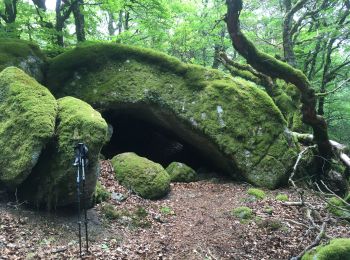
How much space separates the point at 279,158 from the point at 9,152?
740 centimetres

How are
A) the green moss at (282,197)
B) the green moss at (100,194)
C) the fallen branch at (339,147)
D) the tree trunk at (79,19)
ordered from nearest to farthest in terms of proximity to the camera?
1. the green moss at (100,194)
2. the green moss at (282,197)
3. the fallen branch at (339,147)
4. the tree trunk at (79,19)

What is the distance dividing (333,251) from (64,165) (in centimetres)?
505

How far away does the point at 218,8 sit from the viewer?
16875 millimetres

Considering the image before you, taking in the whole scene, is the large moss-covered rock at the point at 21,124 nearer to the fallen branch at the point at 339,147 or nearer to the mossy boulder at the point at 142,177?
the mossy boulder at the point at 142,177

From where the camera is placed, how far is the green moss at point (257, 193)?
29.6 feet

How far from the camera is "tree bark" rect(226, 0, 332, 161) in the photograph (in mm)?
8680

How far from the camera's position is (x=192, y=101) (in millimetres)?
10664

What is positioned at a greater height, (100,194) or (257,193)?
(100,194)

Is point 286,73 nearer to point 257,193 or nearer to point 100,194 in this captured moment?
point 257,193

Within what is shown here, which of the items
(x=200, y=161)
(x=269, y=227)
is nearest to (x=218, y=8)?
(x=200, y=161)

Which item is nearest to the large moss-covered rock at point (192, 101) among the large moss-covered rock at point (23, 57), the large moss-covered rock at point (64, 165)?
the large moss-covered rock at point (23, 57)

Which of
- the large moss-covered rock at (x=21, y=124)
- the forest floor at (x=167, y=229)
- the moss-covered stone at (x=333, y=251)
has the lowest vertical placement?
the forest floor at (x=167, y=229)

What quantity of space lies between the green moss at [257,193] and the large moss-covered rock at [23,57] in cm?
698

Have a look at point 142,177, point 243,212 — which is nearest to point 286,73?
point 243,212
